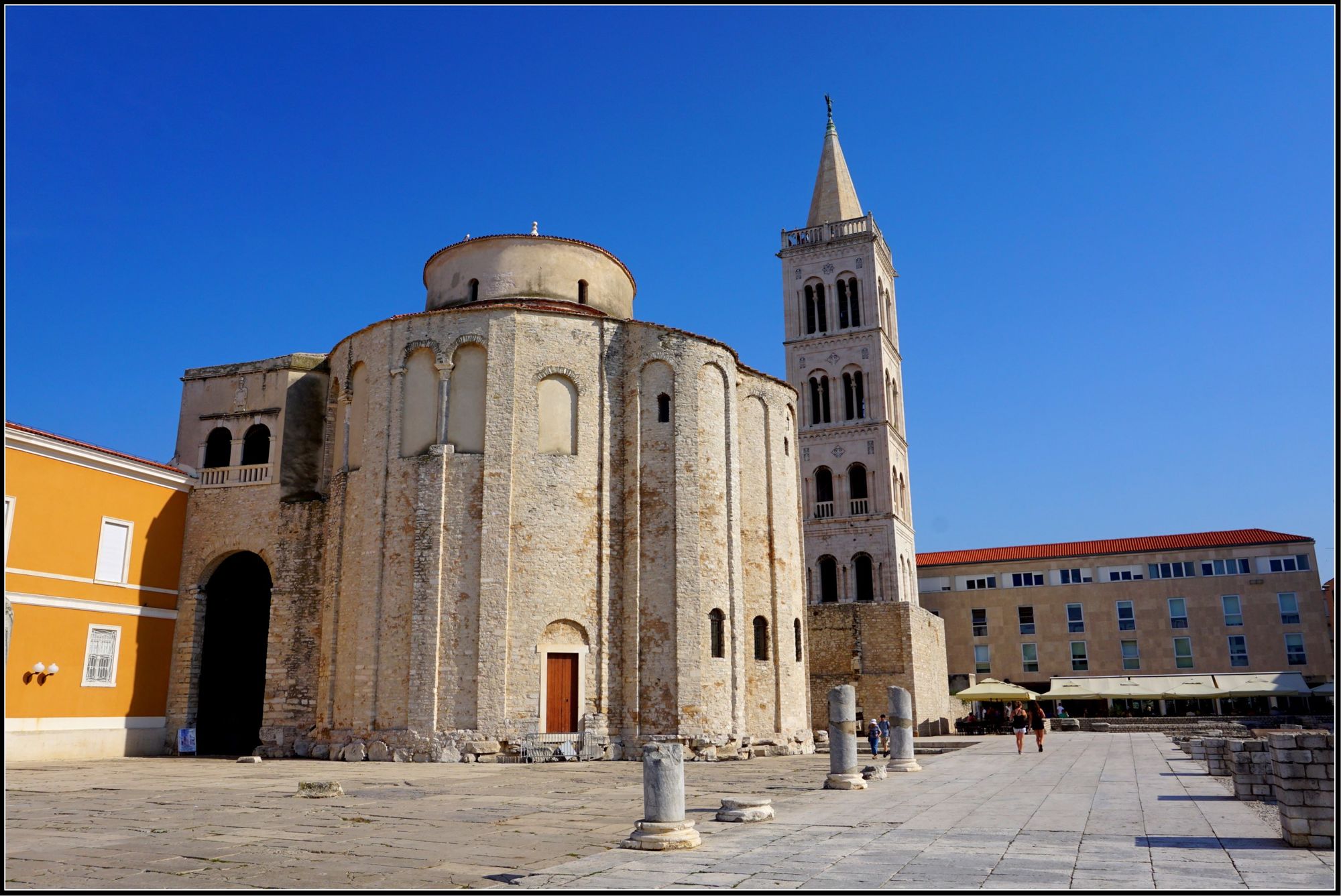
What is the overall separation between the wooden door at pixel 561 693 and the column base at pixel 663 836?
47.2ft

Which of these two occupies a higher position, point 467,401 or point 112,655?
point 467,401

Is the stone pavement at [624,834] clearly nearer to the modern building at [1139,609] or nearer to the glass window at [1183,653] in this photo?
the modern building at [1139,609]

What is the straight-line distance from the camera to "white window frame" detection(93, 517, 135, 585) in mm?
23953

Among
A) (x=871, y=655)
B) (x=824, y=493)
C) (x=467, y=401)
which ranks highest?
(x=824, y=493)

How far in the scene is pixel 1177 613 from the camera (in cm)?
5369

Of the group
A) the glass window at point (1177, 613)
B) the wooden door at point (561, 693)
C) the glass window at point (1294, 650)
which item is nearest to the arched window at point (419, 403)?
the wooden door at point (561, 693)

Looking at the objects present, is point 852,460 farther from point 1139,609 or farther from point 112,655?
point 112,655

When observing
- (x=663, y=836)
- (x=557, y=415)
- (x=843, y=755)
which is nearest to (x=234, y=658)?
(x=557, y=415)

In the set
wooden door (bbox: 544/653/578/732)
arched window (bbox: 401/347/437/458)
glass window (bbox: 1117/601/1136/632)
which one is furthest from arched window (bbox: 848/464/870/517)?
arched window (bbox: 401/347/437/458)

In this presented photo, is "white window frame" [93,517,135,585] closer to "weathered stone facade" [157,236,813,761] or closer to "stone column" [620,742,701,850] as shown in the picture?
"weathered stone facade" [157,236,813,761]

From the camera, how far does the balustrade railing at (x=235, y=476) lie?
27.3 meters

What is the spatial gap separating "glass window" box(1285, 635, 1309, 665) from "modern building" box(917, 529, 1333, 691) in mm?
51

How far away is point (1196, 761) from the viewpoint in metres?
20.4

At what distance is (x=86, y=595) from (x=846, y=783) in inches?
749
